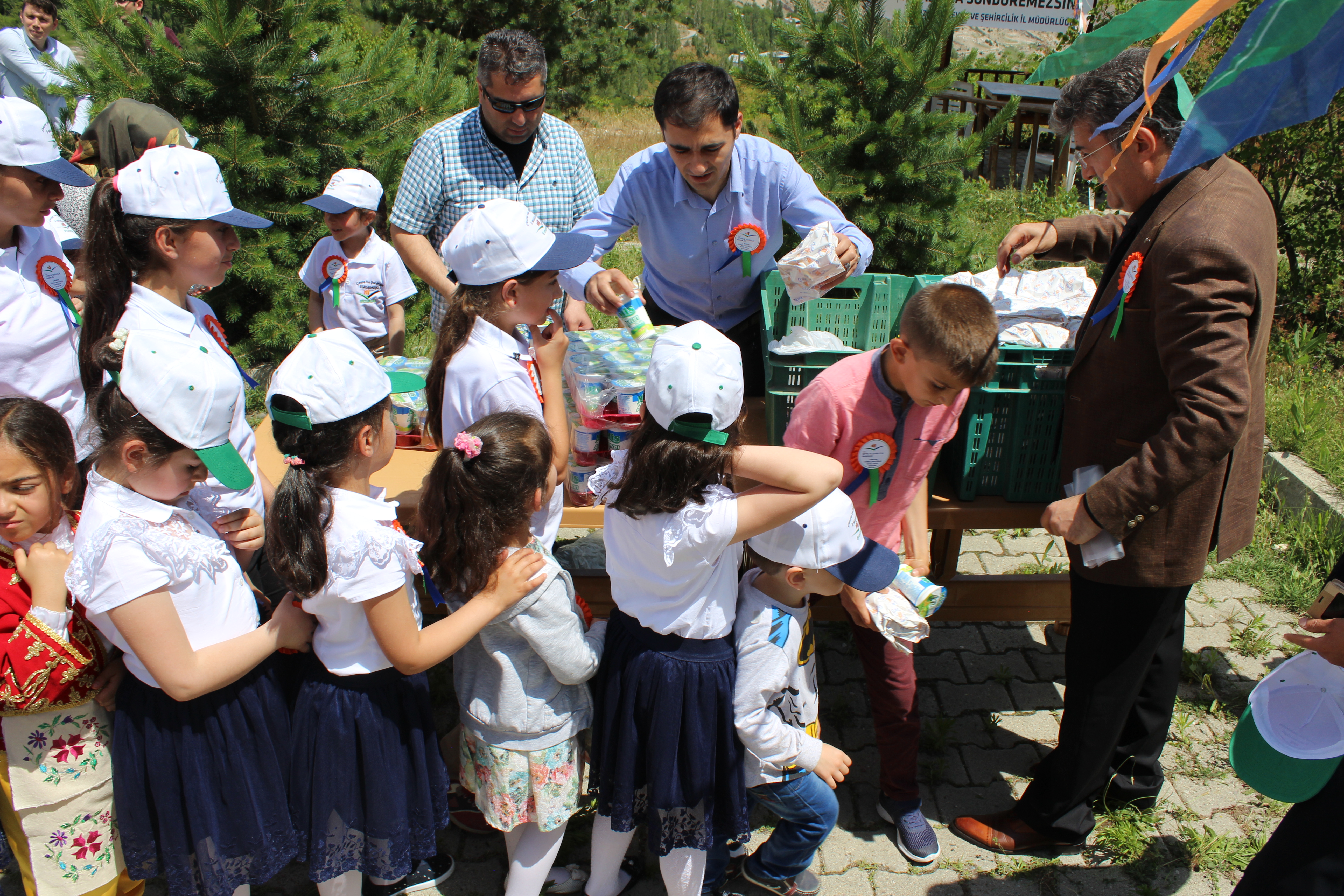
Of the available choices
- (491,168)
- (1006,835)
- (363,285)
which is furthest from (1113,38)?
(363,285)

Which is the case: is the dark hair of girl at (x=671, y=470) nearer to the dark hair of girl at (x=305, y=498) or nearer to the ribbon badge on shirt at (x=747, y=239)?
the dark hair of girl at (x=305, y=498)

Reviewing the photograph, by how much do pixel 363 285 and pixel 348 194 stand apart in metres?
0.45

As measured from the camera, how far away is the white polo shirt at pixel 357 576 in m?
1.93

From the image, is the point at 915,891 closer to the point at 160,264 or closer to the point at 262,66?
the point at 160,264

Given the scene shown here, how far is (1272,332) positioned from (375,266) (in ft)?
20.0

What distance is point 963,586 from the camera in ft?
10.4

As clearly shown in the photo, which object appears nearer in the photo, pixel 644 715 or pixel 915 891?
pixel 644 715

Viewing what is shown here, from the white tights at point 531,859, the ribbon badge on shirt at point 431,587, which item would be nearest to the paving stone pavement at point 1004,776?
the white tights at point 531,859

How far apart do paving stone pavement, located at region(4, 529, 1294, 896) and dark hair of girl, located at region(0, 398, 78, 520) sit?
1.43 m

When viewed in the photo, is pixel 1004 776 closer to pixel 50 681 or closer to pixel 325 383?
pixel 325 383

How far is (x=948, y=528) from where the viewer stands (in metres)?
2.91

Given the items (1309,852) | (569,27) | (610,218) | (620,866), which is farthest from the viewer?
(569,27)

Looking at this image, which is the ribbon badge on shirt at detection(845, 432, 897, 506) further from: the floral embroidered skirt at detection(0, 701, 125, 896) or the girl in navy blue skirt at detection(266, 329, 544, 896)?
the floral embroidered skirt at detection(0, 701, 125, 896)

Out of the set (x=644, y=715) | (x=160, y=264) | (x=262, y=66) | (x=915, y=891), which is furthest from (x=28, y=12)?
(x=915, y=891)
